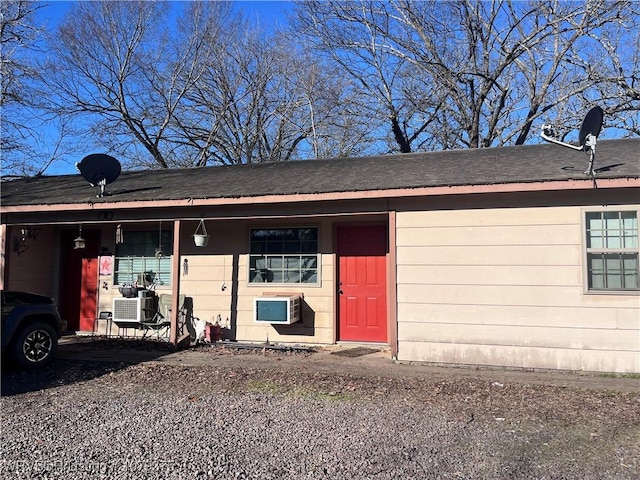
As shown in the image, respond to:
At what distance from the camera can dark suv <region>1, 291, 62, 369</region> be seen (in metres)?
6.13

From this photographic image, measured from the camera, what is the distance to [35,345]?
641 centimetres

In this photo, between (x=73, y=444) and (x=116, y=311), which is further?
(x=116, y=311)

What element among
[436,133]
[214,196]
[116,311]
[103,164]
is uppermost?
[436,133]

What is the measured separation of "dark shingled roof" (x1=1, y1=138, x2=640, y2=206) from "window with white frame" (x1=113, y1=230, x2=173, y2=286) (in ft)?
3.16

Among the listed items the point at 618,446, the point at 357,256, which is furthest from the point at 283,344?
the point at 618,446

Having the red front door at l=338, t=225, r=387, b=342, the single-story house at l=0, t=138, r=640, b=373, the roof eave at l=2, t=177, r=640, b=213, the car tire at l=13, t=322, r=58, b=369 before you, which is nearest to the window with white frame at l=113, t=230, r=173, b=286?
the single-story house at l=0, t=138, r=640, b=373

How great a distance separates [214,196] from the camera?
24.9 feet

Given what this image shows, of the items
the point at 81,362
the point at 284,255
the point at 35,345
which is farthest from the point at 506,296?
the point at 35,345

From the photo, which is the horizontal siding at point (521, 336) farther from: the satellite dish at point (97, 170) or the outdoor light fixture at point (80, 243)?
the outdoor light fixture at point (80, 243)

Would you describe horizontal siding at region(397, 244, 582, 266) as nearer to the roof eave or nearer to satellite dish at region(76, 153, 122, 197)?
the roof eave

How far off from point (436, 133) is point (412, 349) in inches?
526

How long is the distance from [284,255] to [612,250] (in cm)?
494

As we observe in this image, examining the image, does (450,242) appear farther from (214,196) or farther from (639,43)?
(639,43)

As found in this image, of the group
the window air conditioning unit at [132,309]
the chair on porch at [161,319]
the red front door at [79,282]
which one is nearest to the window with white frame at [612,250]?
the chair on porch at [161,319]
